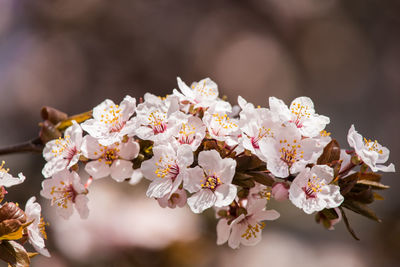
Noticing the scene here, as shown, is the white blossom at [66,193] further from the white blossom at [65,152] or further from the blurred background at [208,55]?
the blurred background at [208,55]

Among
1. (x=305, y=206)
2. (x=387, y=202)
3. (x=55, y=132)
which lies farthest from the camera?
(x=387, y=202)

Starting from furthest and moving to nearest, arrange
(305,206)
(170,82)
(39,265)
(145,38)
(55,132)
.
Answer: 1. (145,38)
2. (170,82)
3. (39,265)
4. (55,132)
5. (305,206)

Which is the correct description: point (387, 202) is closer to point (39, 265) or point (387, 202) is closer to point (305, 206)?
point (39, 265)

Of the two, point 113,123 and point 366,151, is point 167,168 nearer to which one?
point 113,123

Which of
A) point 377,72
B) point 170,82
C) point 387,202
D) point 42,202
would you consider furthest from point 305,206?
point 377,72

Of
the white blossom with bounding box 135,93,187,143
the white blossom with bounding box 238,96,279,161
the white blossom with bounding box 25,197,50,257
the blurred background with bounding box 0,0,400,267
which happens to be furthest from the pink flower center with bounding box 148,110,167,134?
the blurred background with bounding box 0,0,400,267

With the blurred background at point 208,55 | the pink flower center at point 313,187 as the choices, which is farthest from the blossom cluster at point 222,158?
the blurred background at point 208,55

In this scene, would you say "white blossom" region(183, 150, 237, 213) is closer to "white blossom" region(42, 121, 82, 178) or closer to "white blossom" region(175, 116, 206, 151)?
"white blossom" region(175, 116, 206, 151)
